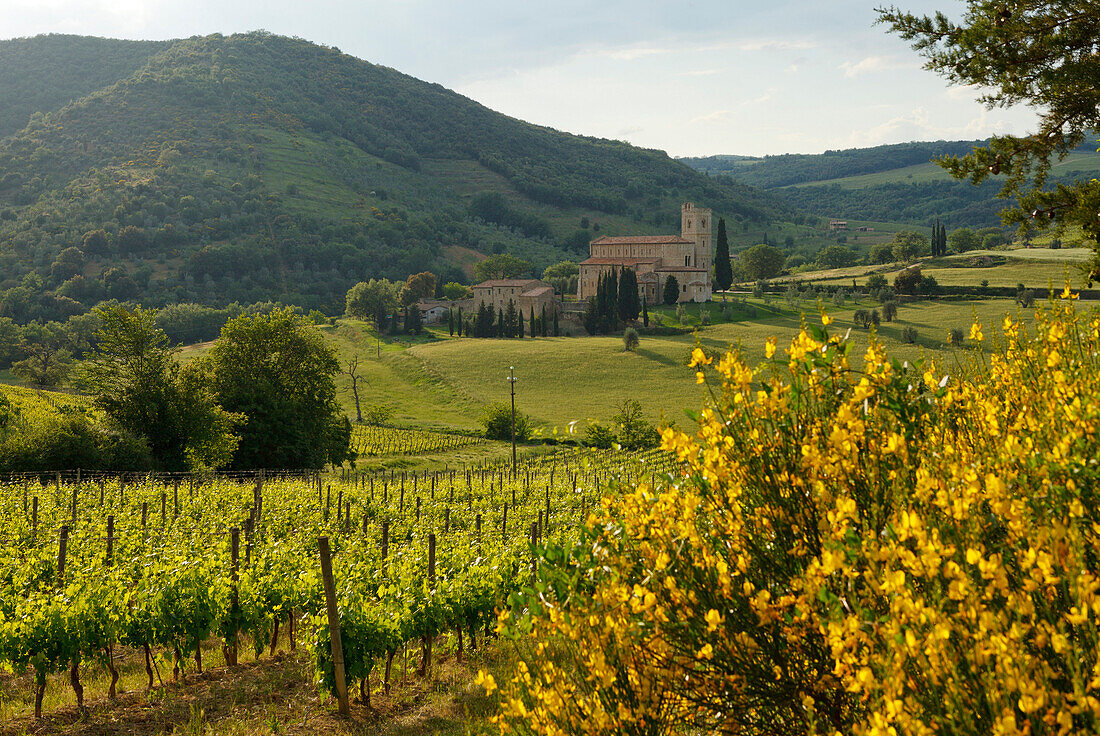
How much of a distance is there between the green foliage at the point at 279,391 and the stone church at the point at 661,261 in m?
61.3

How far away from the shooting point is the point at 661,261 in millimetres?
111938

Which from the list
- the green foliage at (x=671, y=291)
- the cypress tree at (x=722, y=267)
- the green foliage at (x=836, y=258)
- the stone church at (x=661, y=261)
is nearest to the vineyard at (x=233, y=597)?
the green foliage at (x=671, y=291)

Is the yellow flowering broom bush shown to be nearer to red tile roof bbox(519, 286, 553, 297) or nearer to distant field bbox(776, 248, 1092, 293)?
distant field bbox(776, 248, 1092, 293)

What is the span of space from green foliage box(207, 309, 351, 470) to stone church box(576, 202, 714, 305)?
61.3m

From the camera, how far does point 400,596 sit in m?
9.70

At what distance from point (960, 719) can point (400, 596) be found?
838cm

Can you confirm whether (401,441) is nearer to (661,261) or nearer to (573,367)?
(573,367)

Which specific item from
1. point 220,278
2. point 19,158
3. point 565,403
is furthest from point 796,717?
point 19,158

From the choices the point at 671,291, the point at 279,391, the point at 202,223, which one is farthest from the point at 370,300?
the point at 279,391

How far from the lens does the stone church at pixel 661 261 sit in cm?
10338

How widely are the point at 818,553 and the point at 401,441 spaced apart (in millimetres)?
52929

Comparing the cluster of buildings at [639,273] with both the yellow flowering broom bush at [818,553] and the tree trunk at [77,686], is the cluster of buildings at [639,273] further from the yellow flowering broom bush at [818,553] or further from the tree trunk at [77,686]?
the yellow flowering broom bush at [818,553]

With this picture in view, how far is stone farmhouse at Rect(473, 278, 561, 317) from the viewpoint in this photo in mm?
100938

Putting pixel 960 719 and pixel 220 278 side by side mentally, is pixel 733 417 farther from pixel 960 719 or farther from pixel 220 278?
pixel 220 278
